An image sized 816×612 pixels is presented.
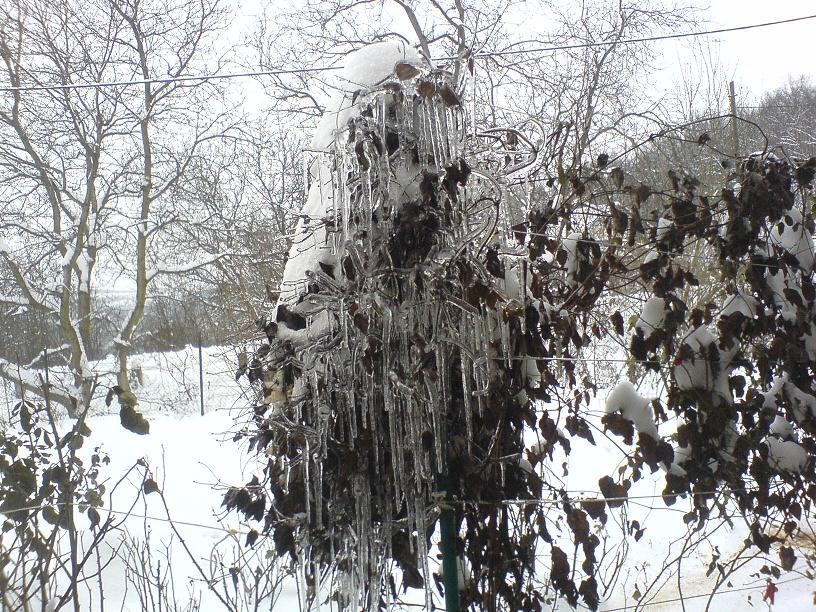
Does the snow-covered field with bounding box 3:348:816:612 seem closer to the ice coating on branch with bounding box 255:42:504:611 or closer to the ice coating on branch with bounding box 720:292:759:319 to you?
the ice coating on branch with bounding box 255:42:504:611

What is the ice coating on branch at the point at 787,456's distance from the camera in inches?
59.9

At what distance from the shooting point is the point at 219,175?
31.7ft

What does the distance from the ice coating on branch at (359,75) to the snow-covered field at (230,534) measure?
758 millimetres

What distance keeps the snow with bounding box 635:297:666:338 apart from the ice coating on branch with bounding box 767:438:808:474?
0.40 meters

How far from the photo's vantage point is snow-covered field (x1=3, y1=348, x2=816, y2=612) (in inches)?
97.6

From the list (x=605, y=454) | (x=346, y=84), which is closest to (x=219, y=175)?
(x=605, y=454)

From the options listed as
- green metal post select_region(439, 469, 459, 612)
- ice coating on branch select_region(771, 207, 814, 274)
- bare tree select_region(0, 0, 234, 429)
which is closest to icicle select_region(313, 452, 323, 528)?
green metal post select_region(439, 469, 459, 612)

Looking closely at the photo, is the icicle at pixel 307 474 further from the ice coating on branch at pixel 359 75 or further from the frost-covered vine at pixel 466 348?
the ice coating on branch at pixel 359 75

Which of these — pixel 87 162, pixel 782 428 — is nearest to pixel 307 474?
pixel 782 428

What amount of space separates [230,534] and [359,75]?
4.70 ft

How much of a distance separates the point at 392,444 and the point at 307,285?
0.42 m

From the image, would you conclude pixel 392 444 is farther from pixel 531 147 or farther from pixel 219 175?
pixel 219 175

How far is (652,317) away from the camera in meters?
1.62

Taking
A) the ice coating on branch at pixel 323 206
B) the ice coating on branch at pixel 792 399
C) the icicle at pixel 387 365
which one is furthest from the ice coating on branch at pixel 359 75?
the ice coating on branch at pixel 792 399
